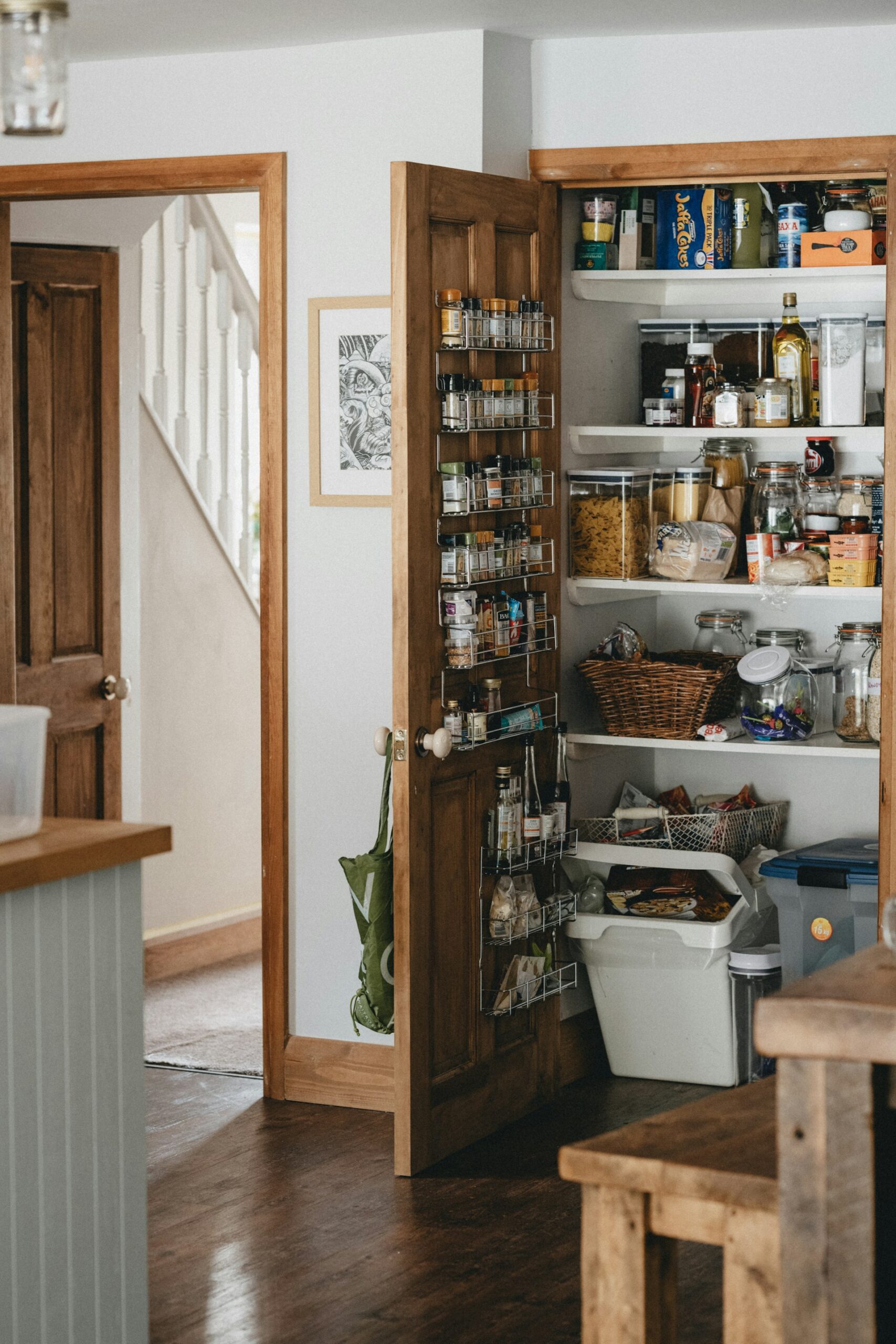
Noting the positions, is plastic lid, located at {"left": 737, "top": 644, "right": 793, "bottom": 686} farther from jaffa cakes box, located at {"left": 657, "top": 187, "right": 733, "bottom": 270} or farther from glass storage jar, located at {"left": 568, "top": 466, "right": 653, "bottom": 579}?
jaffa cakes box, located at {"left": 657, "top": 187, "right": 733, "bottom": 270}

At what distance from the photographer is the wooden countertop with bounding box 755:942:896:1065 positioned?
1.55 meters

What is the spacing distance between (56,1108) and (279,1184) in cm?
142

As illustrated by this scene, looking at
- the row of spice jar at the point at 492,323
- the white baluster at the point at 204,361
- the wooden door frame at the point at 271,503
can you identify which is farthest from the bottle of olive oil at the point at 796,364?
the white baluster at the point at 204,361

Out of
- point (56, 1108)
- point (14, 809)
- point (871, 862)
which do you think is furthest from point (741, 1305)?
point (871, 862)

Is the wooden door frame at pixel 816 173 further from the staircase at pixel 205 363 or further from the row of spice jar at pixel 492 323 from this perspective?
the staircase at pixel 205 363

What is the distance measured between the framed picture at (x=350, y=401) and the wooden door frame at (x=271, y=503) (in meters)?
0.09

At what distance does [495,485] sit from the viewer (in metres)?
3.88

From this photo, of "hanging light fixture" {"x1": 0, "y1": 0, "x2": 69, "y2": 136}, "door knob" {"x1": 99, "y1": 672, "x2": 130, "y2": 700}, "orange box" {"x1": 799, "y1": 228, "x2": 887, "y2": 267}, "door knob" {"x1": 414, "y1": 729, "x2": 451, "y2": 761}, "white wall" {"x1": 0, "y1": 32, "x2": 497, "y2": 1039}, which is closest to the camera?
"hanging light fixture" {"x1": 0, "y1": 0, "x2": 69, "y2": 136}

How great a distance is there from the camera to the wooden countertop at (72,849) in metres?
2.30

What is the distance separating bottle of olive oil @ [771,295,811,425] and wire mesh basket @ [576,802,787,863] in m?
1.06

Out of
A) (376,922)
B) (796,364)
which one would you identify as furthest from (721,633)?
(376,922)

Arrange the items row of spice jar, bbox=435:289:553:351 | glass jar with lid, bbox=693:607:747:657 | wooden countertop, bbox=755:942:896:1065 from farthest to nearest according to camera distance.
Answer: glass jar with lid, bbox=693:607:747:657, row of spice jar, bbox=435:289:553:351, wooden countertop, bbox=755:942:896:1065

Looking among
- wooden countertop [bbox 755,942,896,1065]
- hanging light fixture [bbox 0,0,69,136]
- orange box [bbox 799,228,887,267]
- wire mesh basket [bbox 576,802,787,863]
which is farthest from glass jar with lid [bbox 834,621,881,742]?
hanging light fixture [bbox 0,0,69,136]

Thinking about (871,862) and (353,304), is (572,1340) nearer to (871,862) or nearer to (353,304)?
(871,862)
